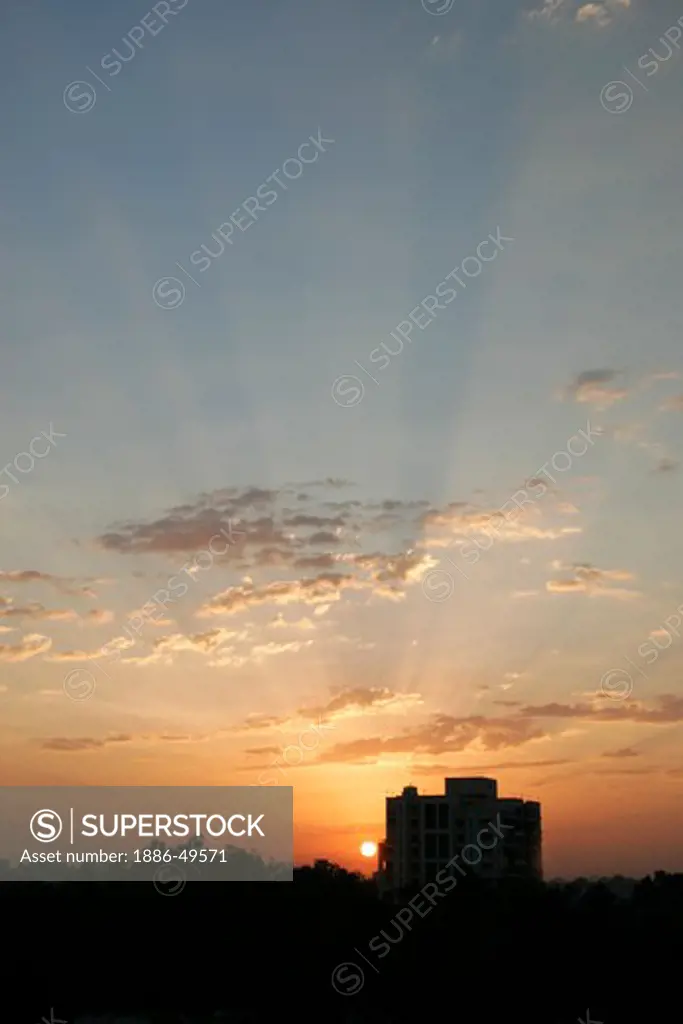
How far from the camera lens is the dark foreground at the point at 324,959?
42188mm

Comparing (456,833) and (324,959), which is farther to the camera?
(456,833)

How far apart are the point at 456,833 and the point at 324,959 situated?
47006 millimetres

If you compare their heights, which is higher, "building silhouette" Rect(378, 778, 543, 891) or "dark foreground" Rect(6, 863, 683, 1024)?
"building silhouette" Rect(378, 778, 543, 891)

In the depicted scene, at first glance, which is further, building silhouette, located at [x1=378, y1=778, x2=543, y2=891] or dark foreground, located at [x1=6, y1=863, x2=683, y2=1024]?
building silhouette, located at [x1=378, y1=778, x2=543, y2=891]

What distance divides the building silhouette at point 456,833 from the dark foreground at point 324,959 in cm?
3990

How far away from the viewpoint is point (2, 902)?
1882 inches

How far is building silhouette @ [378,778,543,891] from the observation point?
88375 millimetres

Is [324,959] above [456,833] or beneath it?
beneath

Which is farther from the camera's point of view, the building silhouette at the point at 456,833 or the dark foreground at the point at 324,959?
the building silhouette at the point at 456,833

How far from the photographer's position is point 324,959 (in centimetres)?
4400

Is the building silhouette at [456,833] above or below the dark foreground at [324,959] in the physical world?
above

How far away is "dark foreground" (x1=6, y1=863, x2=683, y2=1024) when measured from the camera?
42188 millimetres

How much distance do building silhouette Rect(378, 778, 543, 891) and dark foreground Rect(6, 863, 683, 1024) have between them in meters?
39.9

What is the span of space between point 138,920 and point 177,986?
12.9ft
